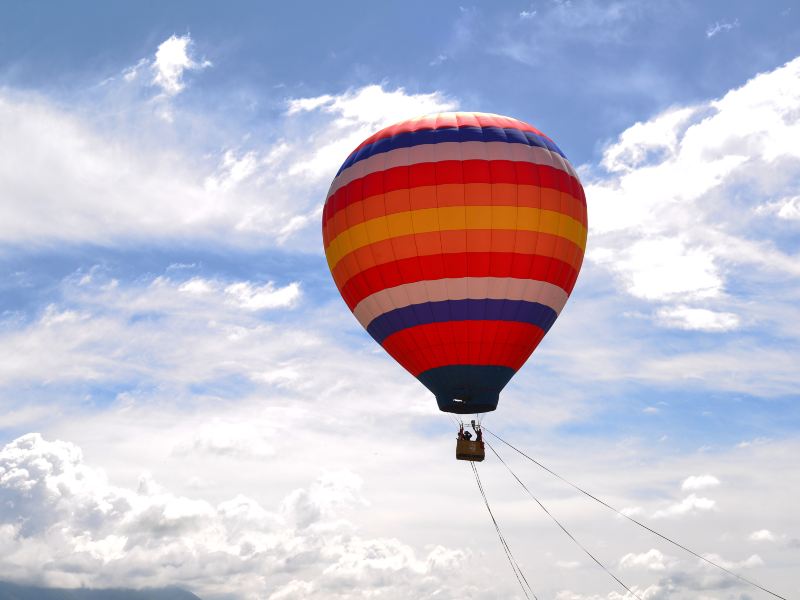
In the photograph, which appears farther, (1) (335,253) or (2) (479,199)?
(1) (335,253)

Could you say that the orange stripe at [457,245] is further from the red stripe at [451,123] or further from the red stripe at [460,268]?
the red stripe at [451,123]

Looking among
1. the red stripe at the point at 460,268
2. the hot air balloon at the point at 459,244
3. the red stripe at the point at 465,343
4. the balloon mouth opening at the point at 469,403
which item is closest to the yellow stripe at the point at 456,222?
the hot air balloon at the point at 459,244

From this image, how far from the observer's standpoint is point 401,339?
34.6 m

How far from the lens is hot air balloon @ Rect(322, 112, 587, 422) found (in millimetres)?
32812

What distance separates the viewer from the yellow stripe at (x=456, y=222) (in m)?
32.7

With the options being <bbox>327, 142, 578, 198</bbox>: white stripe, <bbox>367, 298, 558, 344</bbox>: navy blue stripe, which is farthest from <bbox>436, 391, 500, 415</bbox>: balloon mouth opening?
<bbox>327, 142, 578, 198</bbox>: white stripe

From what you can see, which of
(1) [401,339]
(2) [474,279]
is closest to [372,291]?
(1) [401,339]

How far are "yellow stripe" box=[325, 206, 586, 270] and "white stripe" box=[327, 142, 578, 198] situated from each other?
2182 millimetres

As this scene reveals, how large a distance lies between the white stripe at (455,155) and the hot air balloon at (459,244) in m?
0.06

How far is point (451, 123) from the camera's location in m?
34.6

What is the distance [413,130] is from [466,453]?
44.7ft

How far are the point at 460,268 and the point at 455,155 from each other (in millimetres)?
4645

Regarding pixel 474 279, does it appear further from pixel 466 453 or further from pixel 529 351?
pixel 466 453

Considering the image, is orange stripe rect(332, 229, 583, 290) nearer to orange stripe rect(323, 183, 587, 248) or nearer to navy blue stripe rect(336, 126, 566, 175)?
orange stripe rect(323, 183, 587, 248)
